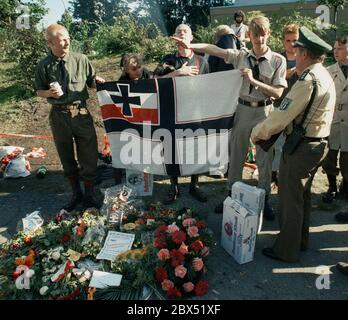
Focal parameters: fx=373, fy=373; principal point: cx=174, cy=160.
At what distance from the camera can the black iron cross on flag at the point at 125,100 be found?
4.62 meters

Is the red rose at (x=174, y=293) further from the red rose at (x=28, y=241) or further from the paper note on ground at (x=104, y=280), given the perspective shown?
the red rose at (x=28, y=241)

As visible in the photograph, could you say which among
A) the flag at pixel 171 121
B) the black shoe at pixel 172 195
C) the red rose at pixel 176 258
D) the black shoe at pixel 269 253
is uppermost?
the flag at pixel 171 121

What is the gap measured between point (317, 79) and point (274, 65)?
97 centimetres

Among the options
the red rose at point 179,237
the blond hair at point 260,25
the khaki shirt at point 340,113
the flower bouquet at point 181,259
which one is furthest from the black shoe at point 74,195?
the khaki shirt at point 340,113

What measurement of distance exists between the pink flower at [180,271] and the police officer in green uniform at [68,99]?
198 centimetres

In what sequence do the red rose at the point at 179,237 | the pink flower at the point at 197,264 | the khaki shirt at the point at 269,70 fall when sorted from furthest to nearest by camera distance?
the khaki shirt at the point at 269,70, the red rose at the point at 179,237, the pink flower at the point at 197,264

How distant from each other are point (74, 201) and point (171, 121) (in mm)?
1683

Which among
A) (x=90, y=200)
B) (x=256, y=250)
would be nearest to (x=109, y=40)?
(x=90, y=200)

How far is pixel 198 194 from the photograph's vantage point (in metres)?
5.11

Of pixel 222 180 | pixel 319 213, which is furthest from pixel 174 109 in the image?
pixel 319 213

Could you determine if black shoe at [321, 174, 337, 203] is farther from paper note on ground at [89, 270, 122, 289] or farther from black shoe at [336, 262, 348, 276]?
paper note on ground at [89, 270, 122, 289]

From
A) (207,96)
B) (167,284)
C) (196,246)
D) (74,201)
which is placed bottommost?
(74,201)

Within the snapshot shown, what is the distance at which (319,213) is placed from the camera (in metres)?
4.78
